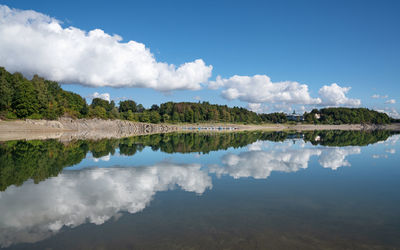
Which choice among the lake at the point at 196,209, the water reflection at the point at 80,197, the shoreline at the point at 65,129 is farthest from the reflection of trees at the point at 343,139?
the shoreline at the point at 65,129

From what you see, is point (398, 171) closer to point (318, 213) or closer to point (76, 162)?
point (318, 213)

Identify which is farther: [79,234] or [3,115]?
[3,115]

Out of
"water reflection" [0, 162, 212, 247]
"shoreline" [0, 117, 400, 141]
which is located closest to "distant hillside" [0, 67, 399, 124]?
"shoreline" [0, 117, 400, 141]

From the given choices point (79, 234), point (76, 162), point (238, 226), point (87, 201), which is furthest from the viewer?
point (76, 162)

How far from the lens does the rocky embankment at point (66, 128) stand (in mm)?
57188

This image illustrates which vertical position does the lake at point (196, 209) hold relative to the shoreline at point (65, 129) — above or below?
below

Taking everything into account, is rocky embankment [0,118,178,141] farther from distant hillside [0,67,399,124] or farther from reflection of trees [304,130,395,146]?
reflection of trees [304,130,395,146]

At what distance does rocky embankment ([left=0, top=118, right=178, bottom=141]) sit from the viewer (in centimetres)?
5719

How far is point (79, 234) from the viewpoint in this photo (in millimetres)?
7879

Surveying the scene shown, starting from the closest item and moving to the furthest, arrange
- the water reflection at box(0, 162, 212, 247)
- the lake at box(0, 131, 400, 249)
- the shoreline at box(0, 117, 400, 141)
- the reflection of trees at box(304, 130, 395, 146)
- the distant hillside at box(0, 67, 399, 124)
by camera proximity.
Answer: the lake at box(0, 131, 400, 249), the water reflection at box(0, 162, 212, 247), the reflection of trees at box(304, 130, 395, 146), the shoreline at box(0, 117, 400, 141), the distant hillside at box(0, 67, 399, 124)

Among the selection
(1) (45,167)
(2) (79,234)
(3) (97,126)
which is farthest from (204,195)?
(3) (97,126)

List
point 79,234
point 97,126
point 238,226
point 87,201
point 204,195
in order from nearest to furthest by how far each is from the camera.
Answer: point 79,234 → point 238,226 → point 87,201 → point 204,195 → point 97,126

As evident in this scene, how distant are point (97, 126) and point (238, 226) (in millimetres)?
109007

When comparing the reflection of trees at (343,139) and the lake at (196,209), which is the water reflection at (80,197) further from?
Answer: the reflection of trees at (343,139)
